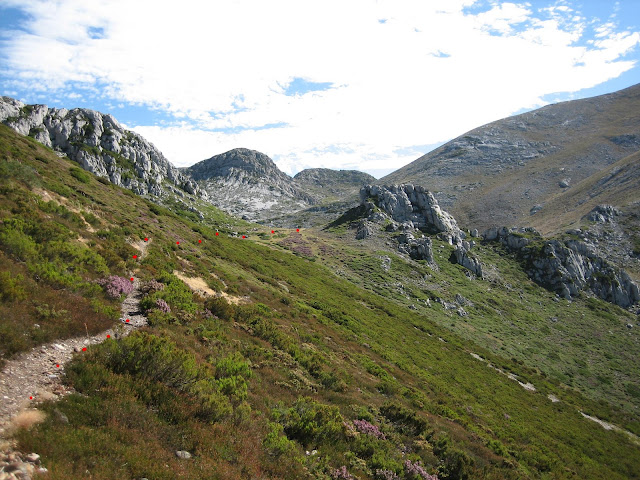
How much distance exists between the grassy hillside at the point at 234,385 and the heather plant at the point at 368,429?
0.09 m

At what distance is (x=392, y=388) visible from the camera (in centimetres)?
1873

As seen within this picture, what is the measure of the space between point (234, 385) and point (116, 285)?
8015 mm

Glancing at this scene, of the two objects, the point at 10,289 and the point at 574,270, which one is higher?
the point at 10,289

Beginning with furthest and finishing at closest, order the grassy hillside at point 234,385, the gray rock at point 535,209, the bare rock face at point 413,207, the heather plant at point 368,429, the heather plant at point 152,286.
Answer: the gray rock at point 535,209, the bare rock face at point 413,207, the heather plant at point 152,286, the heather plant at point 368,429, the grassy hillside at point 234,385

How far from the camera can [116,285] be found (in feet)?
45.4

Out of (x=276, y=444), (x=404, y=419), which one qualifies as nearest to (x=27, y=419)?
(x=276, y=444)

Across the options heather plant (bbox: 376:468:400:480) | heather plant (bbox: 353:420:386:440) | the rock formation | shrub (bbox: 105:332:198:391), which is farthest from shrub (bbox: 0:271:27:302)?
the rock formation

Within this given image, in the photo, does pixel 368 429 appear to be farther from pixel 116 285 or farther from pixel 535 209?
pixel 535 209

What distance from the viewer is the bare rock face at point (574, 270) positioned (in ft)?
260

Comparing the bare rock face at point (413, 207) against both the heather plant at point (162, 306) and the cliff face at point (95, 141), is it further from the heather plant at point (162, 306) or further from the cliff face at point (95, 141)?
the heather plant at point (162, 306)

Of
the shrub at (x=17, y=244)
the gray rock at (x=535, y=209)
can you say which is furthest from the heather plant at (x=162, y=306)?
the gray rock at (x=535, y=209)

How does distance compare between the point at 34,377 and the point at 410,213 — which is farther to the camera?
the point at 410,213

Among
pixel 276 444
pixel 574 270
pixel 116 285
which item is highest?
pixel 116 285

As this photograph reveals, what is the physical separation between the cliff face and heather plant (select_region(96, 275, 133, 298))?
10574 cm
